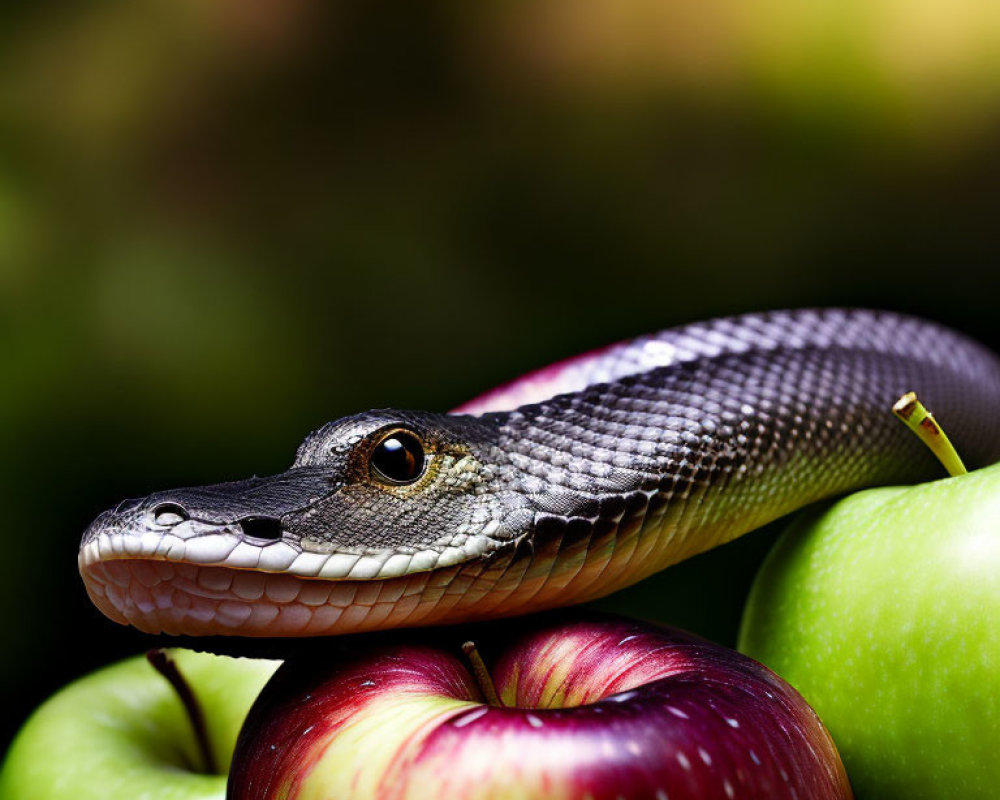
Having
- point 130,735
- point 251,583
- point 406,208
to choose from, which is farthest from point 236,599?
point 406,208

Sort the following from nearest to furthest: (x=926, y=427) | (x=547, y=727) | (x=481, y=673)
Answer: (x=547, y=727) < (x=481, y=673) < (x=926, y=427)

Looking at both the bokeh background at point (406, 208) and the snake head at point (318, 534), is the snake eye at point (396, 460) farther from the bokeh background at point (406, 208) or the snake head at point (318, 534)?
the bokeh background at point (406, 208)

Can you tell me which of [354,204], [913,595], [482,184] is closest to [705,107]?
[482,184]

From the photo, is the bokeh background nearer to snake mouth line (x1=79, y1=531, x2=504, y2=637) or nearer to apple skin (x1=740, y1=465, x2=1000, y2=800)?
apple skin (x1=740, y1=465, x2=1000, y2=800)

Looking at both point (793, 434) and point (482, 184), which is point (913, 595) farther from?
point (482, 184)

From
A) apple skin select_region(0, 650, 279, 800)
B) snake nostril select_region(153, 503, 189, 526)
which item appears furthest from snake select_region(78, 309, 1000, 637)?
apple skin select_region(0, 650, 279, 800)

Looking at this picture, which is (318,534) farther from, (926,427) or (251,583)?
(926,427)
